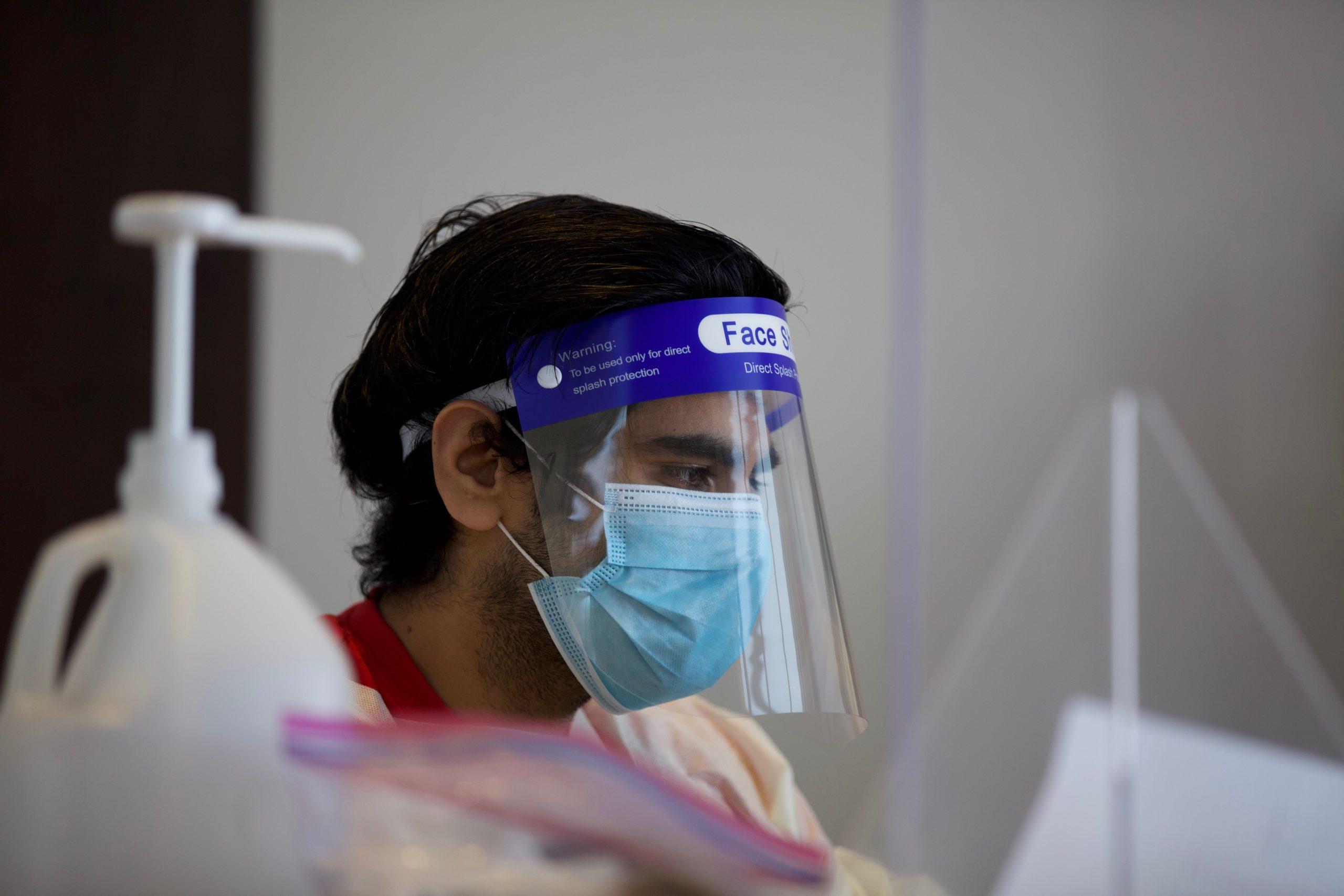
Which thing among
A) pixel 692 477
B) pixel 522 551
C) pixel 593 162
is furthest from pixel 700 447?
pixel 593 162

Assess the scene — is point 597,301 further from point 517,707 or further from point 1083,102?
point 1083,102

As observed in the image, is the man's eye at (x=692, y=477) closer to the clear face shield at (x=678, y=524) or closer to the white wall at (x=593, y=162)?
the clear face shield at (x=678, y=524)

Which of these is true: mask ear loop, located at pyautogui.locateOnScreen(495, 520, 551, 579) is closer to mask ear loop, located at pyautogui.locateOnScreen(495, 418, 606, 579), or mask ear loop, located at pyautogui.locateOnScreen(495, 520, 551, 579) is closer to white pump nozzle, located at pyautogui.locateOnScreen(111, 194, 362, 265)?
mask ear loop, located at pyautogui.locateOnScreen(495, 418, 606, 579)

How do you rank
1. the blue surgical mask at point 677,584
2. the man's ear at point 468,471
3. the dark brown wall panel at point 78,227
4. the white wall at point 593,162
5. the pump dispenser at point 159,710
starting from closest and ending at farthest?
the pump dispenser at point 159,710 → the blue surgical mask at point 677,584 → the man's ear at point 468,471 → the dark brown wall panel at point 78,227 → the white wall at point 593,162

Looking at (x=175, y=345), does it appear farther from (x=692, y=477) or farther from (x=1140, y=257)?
(x=1140, y=257)

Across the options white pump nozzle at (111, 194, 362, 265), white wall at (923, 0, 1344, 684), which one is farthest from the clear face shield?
white wall at (923, 0, 1344, 684)

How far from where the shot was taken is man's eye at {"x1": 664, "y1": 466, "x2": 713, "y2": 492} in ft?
3.04

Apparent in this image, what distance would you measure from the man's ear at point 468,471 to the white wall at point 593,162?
68cm

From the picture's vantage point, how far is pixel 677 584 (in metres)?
0.92

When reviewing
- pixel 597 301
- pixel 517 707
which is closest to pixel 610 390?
pixel 597 301

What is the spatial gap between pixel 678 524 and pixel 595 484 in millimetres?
92

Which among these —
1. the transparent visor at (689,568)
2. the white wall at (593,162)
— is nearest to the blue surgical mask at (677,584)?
the transparent visor at (689,568)

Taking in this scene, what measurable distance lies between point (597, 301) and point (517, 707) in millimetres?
459

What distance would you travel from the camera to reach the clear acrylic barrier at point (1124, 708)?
1.36m
